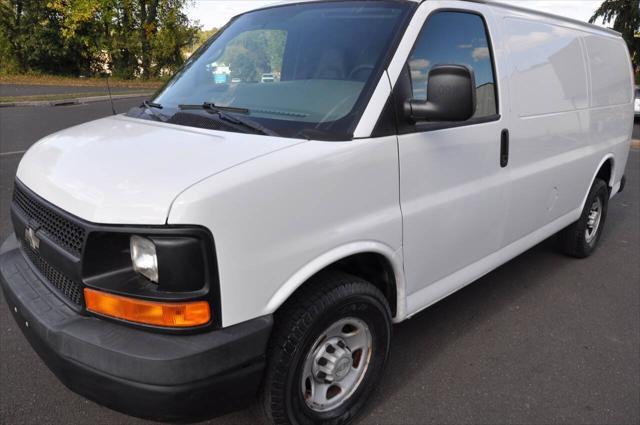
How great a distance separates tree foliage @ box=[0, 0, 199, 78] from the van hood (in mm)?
30234

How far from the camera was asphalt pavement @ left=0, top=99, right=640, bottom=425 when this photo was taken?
272cm

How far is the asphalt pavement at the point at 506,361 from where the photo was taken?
272cm

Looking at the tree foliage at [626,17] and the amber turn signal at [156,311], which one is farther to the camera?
the tree foliage at [626,17]

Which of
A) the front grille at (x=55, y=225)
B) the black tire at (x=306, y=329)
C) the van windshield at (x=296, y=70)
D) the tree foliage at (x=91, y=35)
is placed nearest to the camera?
the front grille at (x=55, y=225)

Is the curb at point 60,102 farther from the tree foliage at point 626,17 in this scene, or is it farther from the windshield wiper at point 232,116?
the tree foliage at point 626,17

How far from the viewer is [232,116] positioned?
254cm

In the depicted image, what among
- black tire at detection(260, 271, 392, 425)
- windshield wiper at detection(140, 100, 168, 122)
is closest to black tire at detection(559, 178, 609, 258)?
black tire at detection(260, 271, 392, 425)

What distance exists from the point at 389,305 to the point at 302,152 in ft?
3.30

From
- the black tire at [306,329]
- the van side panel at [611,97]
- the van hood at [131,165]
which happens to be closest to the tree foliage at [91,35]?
the van side panel at [611,97]

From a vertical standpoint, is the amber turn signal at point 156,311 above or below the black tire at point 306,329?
above

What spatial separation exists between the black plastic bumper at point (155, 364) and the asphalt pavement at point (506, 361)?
0.73 metres

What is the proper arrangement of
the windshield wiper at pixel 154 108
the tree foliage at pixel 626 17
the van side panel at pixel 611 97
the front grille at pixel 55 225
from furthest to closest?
1. the tree foliage at pixel 626 17
2. the van side panel at pixel 611 97
3. the windshield wiper at pixel 154 108
4. the front grille at pixel 55 225

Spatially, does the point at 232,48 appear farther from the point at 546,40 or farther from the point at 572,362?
the point at 572,362

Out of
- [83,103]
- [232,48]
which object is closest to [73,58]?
[83,103]
